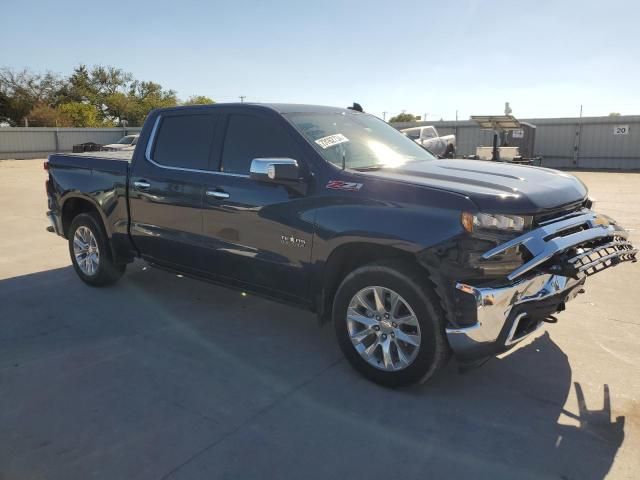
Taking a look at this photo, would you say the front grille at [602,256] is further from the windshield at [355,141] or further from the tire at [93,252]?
the tire at [93,252]

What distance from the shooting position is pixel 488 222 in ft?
10.1

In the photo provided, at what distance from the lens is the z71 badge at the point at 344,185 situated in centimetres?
356

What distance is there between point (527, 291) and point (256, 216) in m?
2.01

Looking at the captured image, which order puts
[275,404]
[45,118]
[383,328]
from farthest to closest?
1. [45,118]
2. [383,328]
3. [275,404]

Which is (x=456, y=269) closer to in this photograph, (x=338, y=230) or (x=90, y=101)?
(x=338, y=230)

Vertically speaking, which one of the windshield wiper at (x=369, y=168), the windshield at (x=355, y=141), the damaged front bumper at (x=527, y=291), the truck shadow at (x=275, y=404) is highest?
the windshield at (x=355, y=141)

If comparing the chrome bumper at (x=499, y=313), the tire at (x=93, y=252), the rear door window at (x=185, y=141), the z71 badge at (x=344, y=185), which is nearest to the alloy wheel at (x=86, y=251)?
the tire at (x=93, y=252)

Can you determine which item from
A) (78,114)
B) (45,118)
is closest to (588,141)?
(45,118)

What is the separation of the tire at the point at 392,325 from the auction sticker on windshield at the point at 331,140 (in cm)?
104

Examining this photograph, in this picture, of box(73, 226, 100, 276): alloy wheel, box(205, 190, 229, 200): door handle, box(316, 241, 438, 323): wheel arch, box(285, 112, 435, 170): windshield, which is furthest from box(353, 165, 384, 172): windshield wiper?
box(73, 226, 100, 276): alloy wheel

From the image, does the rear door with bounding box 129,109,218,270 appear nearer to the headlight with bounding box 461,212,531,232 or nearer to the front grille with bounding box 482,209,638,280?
the headlight with bounding box 461,212,531,232

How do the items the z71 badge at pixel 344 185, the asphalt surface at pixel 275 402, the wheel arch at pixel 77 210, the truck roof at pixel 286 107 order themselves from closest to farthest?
the asphalt surface at pixel 275 402
the z71 badge at pixel 344 185
the truck roof at pixel 286 107
the wheel arch at pixel 77 210

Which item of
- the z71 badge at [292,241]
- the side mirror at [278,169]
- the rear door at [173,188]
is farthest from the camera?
the rear door at [173,188]

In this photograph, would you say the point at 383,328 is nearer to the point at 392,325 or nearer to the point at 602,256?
the point at 392,325
